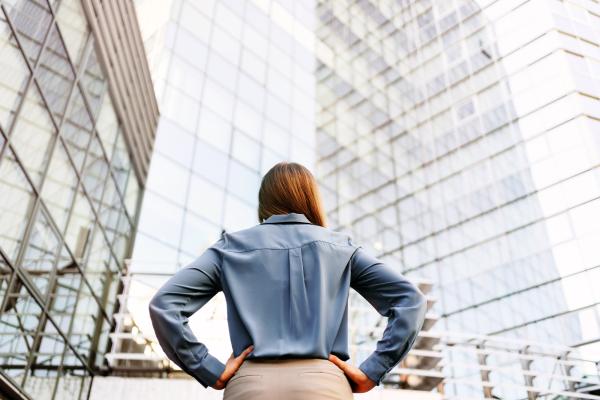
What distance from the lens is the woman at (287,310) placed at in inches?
69.2

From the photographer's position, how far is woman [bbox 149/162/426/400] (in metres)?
1.76

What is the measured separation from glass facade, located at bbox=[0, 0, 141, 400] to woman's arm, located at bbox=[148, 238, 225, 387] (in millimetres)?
6852

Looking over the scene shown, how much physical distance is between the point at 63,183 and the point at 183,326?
9341 millimetres

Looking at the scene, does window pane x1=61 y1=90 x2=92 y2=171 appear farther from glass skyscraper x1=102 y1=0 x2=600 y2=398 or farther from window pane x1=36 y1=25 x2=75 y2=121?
glass skyscraper x1=102 y1=0 x2=600 y2=398

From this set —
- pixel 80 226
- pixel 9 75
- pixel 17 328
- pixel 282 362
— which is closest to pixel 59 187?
pixel 80 226

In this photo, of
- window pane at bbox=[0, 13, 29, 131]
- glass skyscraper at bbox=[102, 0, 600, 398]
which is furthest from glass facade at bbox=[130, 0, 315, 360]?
window pane at bbox=[0, 13, 29, 131]

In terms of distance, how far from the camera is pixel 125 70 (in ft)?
44.6

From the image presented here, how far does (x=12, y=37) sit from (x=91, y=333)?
607 centimetres

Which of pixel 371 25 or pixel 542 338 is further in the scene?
pixel 371 25

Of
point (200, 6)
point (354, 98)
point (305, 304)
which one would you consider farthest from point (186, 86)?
point (354, 98)

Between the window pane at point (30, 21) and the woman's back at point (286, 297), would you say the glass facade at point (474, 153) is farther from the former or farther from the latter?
the woman's back at point (286, 297)

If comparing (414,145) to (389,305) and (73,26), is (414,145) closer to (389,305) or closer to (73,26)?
(73,26)

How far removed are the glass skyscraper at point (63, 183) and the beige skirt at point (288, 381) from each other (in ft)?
23.3

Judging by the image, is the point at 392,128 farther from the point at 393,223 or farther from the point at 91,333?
the point at 91,333
